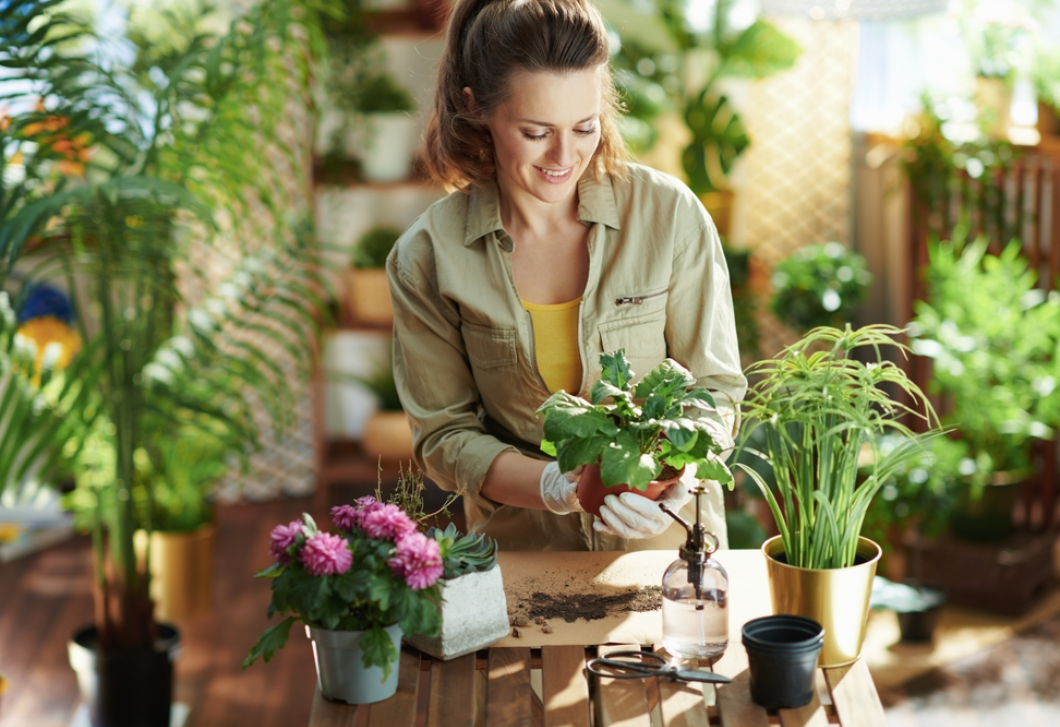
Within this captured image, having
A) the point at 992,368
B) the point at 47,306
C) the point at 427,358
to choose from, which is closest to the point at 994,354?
the point at 992,368

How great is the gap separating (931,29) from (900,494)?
1.77 m

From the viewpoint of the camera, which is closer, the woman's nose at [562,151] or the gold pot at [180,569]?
the woman's nose at [562,151]

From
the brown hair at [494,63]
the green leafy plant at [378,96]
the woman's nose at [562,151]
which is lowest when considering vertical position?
the woman's nose at [562,151]

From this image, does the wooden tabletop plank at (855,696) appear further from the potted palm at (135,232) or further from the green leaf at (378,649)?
the potted palm at (135,232)

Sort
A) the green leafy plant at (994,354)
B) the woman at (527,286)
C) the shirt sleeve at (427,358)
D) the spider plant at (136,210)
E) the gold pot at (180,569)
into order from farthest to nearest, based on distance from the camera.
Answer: the gold pot at (180,569) → the green leafy plant at (994,354) → the spider plant at (136,210) → the shirt sleeve at (427,358) → the woman at (527,286)

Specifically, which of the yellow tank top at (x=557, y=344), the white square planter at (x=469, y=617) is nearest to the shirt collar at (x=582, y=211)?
the yellow tank top at (x=557, y=344)

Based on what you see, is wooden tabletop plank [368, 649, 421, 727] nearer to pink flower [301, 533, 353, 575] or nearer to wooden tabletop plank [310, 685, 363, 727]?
wooden tabletop plank [310, 685, 363, 727]

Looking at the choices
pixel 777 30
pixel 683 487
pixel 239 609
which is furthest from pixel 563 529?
pixel 777 30

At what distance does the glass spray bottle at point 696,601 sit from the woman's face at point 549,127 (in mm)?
495

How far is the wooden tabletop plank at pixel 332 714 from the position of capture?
1.17 metres

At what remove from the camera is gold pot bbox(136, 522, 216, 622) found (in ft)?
11.0

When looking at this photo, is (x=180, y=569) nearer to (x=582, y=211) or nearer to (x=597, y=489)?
(x=582, y=211)

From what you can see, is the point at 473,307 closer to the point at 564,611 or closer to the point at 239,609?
the point at 564,611

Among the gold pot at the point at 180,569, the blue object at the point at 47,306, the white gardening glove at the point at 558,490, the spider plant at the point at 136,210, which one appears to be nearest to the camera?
the white gardening glove at the point at 558,490
